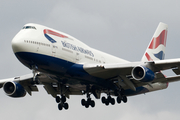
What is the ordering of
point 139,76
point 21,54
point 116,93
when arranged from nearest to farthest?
point 21,54, point 139,76, point 116,93

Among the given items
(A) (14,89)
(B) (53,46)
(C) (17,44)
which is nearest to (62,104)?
(A) (14,89)

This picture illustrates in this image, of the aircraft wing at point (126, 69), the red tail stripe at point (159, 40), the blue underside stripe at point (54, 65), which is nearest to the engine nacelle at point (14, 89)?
the blue underside stripe at point (54, 65)

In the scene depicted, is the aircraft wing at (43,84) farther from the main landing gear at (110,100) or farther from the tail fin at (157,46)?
the tail fin at (157,46)

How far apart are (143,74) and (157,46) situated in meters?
16.7

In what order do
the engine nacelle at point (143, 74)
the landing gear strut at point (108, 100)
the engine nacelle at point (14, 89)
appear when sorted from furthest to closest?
the engine nacelle at point (14, 89) → the landing gear strut at point (108, 100) → the engine nacelle at point (143, 74)

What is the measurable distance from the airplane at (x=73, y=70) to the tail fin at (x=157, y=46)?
5324 mm

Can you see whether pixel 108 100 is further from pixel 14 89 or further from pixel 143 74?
pixel 14 89

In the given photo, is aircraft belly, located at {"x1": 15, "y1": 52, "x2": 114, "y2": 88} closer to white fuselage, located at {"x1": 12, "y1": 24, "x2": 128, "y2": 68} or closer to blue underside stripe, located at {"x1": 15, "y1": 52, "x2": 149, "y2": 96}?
blue underside stripe, located at {"x1": 15, "y1": 52, "x2": 149, "y2": 96}

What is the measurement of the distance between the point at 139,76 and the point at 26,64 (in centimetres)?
1077

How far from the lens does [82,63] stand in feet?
127

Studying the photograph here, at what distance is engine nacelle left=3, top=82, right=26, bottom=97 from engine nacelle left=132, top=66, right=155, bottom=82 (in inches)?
547

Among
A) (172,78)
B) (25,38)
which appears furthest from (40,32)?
(172,78)

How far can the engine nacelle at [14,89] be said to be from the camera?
145 ft

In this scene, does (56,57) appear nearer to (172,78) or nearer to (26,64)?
(26,64)
